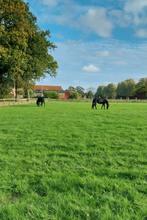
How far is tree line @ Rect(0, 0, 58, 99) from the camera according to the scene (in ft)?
149

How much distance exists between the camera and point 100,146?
10.5 meters

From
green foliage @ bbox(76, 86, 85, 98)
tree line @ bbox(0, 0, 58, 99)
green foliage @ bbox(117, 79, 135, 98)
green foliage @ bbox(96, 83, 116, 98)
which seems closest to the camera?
tree line @ bbox(0, 0, 58, 99)

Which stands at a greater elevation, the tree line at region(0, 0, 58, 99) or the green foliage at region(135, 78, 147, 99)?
the tree line at region(0, 0, 58, 99)

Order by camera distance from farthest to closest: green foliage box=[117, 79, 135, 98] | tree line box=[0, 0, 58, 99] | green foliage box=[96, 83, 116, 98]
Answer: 1. green foliage box=[96, 83, 116, 98]
2. green foliage box=[117, 79, 135, 98]
3. tree line box=[0, 0, 58, 99]

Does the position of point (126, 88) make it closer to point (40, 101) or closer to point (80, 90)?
point (80, 90)

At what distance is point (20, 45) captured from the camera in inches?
1871

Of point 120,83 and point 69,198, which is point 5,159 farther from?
point 120,83

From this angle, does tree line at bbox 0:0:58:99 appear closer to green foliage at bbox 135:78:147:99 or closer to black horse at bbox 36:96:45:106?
black horse at bbox 36:96:45:106

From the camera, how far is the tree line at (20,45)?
149ft

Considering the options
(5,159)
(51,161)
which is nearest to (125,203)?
(51,161)

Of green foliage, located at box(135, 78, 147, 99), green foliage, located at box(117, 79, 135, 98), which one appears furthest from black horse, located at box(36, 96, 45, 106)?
green foliage, located at box(117, 79, 135, 98)

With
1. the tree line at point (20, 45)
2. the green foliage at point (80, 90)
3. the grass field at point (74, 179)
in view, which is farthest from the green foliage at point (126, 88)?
the grass field at point (74, 179)

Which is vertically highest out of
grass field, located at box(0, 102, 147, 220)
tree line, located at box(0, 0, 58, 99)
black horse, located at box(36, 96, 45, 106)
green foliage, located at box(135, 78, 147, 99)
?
tree line, located at box(0, 0, 58, 99)

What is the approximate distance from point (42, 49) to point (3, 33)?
1067cm
